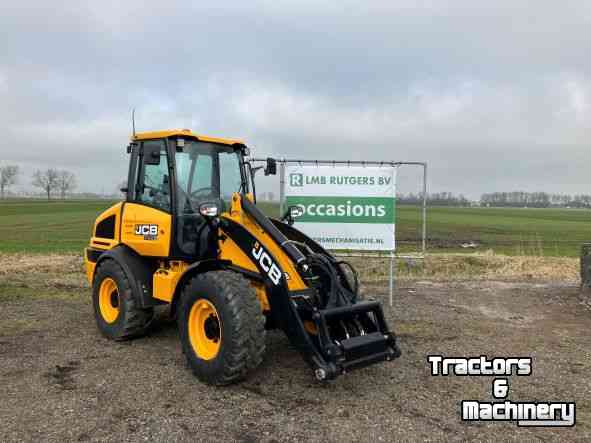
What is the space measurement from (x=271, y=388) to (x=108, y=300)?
9.71ft

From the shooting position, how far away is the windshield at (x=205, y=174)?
5.73 meters

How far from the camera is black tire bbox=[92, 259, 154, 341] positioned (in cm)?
596

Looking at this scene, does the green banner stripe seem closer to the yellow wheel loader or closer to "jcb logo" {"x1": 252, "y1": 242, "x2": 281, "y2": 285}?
the yellow wheel loader

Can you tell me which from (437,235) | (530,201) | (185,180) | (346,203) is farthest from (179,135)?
(530,201)

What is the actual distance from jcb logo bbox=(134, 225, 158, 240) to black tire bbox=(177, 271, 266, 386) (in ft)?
4.09

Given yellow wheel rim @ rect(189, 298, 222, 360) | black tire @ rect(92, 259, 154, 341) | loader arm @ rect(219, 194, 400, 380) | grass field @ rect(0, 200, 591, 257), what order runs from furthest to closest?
grass field @ rect(0, 200, 591, 257)
black tire @ rect(92, 259, 154, 341)
yellow wheel rim @ rect(189, 298, 222, 360)
loader arm @ rect(219, 194, 400, 380)

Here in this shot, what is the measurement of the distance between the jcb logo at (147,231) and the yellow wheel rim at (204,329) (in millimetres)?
1226

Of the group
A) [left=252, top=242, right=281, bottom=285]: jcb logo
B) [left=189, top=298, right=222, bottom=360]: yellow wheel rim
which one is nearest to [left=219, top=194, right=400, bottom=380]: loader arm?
[left=252, top=242, right=281, bottom=285]: jcb logo

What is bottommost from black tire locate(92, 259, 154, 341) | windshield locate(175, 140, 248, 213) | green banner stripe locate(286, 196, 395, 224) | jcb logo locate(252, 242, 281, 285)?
black tire locate(92, 259, 154, 341)

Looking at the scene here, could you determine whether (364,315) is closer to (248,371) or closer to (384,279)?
(248,371)

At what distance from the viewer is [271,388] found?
4.74 m

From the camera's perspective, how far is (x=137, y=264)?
6113 mm

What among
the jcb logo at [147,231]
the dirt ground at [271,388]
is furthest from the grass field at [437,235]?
the dirt ground at [271,388]

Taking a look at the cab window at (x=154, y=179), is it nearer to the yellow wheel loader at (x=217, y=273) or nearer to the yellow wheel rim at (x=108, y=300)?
the yellow wheel loader at (x=217, y=273)
